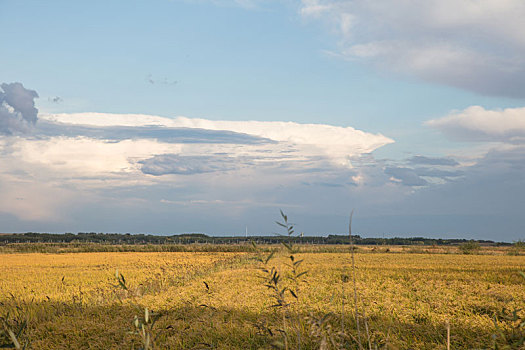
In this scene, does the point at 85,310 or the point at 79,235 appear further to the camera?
the point at 79,235

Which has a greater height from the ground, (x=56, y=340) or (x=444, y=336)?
(x=444, y=336)

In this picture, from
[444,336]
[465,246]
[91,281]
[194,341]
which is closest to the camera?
[444,336]

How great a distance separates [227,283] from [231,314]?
5.84 metres

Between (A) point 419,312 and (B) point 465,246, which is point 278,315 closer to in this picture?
(A) point 419,312

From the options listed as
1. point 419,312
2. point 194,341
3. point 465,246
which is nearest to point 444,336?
point 419,312

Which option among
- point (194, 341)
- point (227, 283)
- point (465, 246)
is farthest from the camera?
point (465, 246)

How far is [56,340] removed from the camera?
330 inches

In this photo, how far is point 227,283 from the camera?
15.1 metres

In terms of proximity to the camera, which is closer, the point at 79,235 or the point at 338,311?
the point at 338,311

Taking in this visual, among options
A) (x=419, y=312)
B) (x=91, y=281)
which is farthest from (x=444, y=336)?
(x=91, y=281)

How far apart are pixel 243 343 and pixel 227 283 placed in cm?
785

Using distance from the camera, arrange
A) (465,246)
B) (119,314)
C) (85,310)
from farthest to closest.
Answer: (465,246), (85,310), (119,314)

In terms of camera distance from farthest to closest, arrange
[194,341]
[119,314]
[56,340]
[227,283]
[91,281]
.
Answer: [91,281]
[227,283]
[119,314]
[56,340]
[194,341]

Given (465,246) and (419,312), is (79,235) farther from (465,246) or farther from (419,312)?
(419,312)
